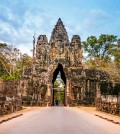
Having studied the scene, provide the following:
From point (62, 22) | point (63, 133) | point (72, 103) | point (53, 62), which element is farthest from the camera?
point (62, 22)

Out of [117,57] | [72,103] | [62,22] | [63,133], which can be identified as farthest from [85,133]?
[117,57]

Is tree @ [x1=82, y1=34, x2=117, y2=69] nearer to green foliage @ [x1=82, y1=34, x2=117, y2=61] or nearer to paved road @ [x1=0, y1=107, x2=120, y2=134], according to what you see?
green foliage @ [x1=82, y1=34, x2=117, y2=61]

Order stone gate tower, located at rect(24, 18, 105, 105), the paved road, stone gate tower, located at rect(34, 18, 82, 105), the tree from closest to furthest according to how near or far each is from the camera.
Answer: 1. the paved road
2. stone gate tower, located at rect(24, 18, 105, 105)
3. stone gate tower, located at rect(34, 18, 82, 105)
4. the tree

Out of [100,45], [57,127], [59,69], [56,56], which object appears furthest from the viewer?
[100,45]

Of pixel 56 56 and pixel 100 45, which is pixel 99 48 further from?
pixel 56 56

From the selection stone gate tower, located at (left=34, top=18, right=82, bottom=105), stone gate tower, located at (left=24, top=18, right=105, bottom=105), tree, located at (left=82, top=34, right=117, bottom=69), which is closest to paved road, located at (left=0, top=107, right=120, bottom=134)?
stone gate tower, located at (left=24, top=18, right=105, bottom=105)

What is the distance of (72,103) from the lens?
39.8 metres

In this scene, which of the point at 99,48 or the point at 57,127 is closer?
the point at 57,127

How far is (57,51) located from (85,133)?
34.1 m

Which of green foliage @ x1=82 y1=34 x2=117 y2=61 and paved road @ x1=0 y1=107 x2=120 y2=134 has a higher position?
green foliage @ x1=82 y1=34 x2=117 y2=61

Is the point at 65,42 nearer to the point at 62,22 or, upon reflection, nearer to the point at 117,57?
the point at 62,22

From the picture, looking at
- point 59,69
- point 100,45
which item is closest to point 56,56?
point 59,69

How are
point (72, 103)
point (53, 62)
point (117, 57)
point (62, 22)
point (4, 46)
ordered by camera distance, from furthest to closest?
point (4, 46), point (117, 57), point (62, 22), point (53, 62), point (72, 103)

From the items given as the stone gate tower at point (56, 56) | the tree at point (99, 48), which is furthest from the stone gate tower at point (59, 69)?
the tree at point (99, 48)
